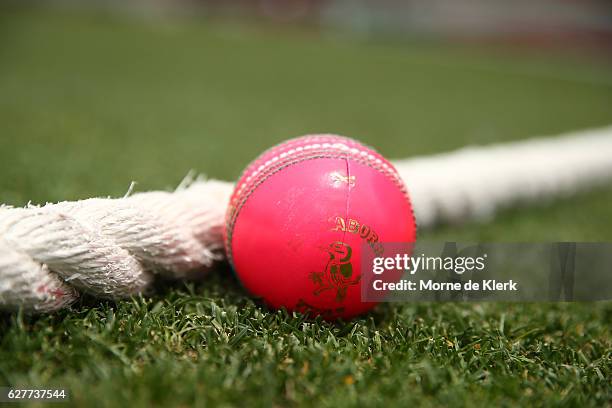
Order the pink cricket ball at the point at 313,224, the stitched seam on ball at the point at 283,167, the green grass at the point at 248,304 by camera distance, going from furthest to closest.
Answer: the stitched seam on ball at the point at 283,167
the pink cricket ball at the point at 313,224
the green grass at the point at 248,304

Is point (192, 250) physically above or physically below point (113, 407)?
above

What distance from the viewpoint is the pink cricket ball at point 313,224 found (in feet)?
6.46

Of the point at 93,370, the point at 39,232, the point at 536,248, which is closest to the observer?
the point at 93,370

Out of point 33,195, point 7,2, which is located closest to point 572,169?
point 33,195

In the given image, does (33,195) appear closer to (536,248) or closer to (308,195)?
(308,195)

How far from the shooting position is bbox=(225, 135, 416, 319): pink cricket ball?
197 centimetres

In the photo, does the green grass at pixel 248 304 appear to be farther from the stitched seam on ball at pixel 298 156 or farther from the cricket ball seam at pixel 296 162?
the stitched seam on ball at pixel 298 156

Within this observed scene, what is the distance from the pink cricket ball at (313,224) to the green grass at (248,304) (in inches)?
4.2

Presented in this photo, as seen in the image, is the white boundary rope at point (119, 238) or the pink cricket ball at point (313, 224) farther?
the pink cricket ball at point (313, 224)

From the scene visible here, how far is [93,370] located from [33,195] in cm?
176

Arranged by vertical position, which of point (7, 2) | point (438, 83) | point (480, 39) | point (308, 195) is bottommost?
point (308, 195)

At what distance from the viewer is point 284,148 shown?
222 cm

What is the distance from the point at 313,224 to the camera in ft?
6.45

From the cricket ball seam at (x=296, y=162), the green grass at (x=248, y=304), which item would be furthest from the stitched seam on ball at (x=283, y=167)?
the green grass at (x=248, y=304)
